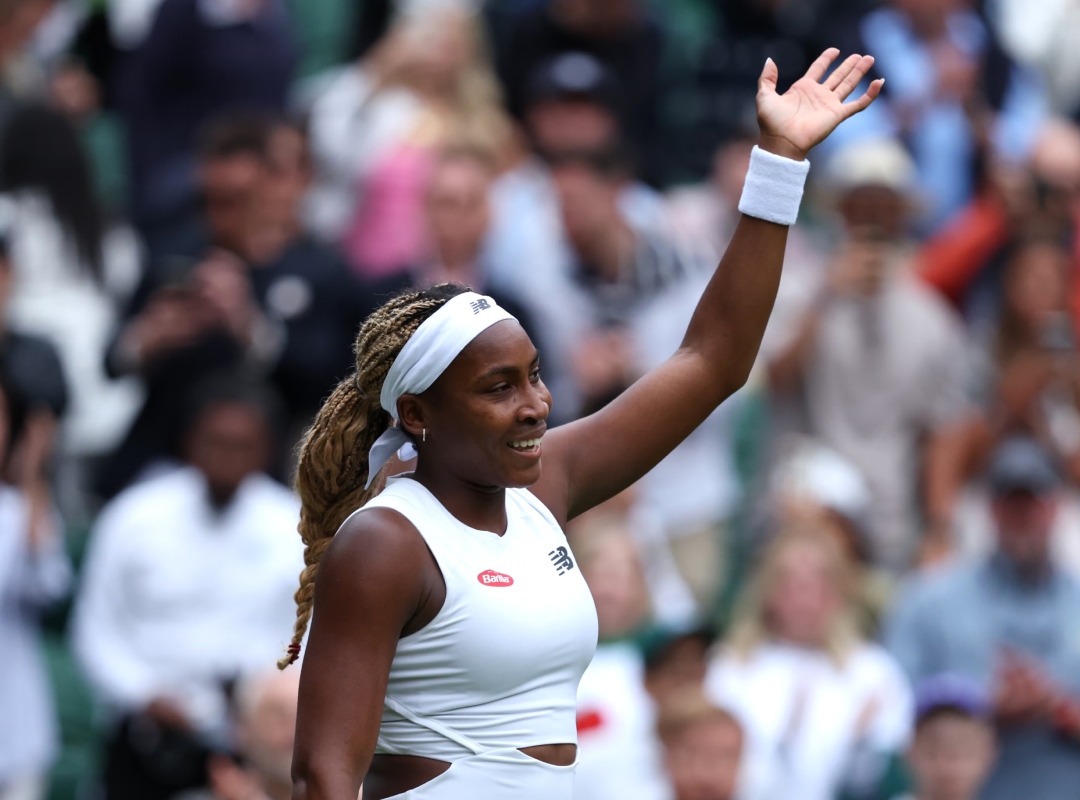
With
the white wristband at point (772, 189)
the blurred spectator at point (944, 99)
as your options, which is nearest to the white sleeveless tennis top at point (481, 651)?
the white wristband at point (772, 189)

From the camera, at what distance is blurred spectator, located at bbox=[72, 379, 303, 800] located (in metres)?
6.57

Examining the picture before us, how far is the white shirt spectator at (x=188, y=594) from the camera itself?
22.1 ft

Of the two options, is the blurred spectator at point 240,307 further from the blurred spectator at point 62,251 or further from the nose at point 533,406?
the nose at point 533,406

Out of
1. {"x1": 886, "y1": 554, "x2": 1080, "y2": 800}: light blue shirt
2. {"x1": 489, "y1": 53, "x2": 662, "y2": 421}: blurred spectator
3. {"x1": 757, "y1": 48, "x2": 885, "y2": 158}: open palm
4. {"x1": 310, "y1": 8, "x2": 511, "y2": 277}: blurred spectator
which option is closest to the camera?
{"x1": 757, "y1": 48, "x2": 885, "y2": 158}: open palm

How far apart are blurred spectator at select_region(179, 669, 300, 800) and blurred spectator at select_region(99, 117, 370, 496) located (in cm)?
161

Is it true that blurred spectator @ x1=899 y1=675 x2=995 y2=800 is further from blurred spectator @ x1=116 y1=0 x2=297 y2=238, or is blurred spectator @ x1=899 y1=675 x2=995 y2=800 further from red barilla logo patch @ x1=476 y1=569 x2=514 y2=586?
blurred spectator @ x1=116 y1=0 x2=297 y2=238

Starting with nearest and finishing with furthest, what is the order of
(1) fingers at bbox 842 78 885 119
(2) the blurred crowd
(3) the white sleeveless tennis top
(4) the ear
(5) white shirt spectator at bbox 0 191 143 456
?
(3) the white sleeveless tennis top → (4) the ear → (1) fingers at bbox 842 78 885 119 → (2) the blurred crowd → (5) white shirt spectator at bbox 0 191 143 456

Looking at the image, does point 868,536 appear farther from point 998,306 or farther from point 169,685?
point 169,685

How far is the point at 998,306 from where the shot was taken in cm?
862

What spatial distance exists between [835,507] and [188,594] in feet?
8.30

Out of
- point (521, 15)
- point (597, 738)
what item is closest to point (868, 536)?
point (597, 738)

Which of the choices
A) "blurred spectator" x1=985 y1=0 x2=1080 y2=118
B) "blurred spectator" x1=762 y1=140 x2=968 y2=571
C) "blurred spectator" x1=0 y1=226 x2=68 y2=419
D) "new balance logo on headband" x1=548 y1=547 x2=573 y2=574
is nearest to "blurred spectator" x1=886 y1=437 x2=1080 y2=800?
"blurred spectator" x1=762 y1=140 x2=968 y2=571

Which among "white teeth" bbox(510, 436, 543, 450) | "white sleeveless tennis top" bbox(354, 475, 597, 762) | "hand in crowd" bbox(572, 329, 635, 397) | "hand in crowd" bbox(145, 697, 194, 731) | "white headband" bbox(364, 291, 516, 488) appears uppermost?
"white headband" bbox(364, 291, 516, 488)

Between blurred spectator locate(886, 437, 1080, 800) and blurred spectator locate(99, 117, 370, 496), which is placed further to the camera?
blurred spectator locate(99, 117, 370, 496)
